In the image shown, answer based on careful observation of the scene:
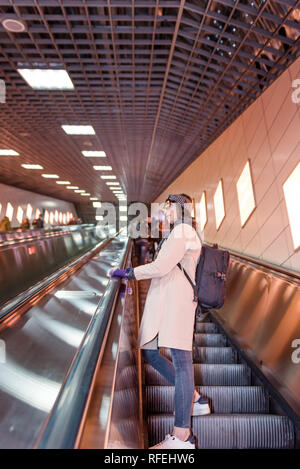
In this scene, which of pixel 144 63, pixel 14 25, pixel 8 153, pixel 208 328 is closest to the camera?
pixel 14 25

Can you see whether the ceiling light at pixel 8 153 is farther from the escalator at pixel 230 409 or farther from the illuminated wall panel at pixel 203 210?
the escalator at pixel 230 409

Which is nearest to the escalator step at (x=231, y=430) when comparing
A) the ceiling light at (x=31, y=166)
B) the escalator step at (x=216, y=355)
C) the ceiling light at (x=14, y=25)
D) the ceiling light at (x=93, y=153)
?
the escalator step at (x=216, y=355)

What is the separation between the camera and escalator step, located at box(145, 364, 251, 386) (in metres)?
3.19

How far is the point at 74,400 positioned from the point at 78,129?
9.88 m

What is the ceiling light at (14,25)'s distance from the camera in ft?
14.4

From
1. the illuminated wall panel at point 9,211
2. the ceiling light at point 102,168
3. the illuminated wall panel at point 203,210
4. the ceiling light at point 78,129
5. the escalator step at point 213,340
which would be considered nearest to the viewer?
the escalator step at point 213,340

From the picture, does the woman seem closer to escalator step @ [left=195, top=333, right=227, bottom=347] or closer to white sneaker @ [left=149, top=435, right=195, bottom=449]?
white sneaker @ [left=149, top=435, right=195, bottom=449]

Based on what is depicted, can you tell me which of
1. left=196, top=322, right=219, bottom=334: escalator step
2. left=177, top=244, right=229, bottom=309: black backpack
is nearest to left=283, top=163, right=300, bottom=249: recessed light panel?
left=196, top=322, right=219, bottom=334: escalator step

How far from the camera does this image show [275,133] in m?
5.53

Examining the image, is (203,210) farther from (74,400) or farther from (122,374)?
(74,400)

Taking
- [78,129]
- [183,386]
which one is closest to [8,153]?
[78,129]

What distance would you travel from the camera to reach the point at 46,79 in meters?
6.45

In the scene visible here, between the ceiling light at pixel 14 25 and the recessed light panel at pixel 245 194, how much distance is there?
486 cm

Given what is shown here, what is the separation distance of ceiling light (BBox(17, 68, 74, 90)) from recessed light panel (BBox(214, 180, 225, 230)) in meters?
4.74
